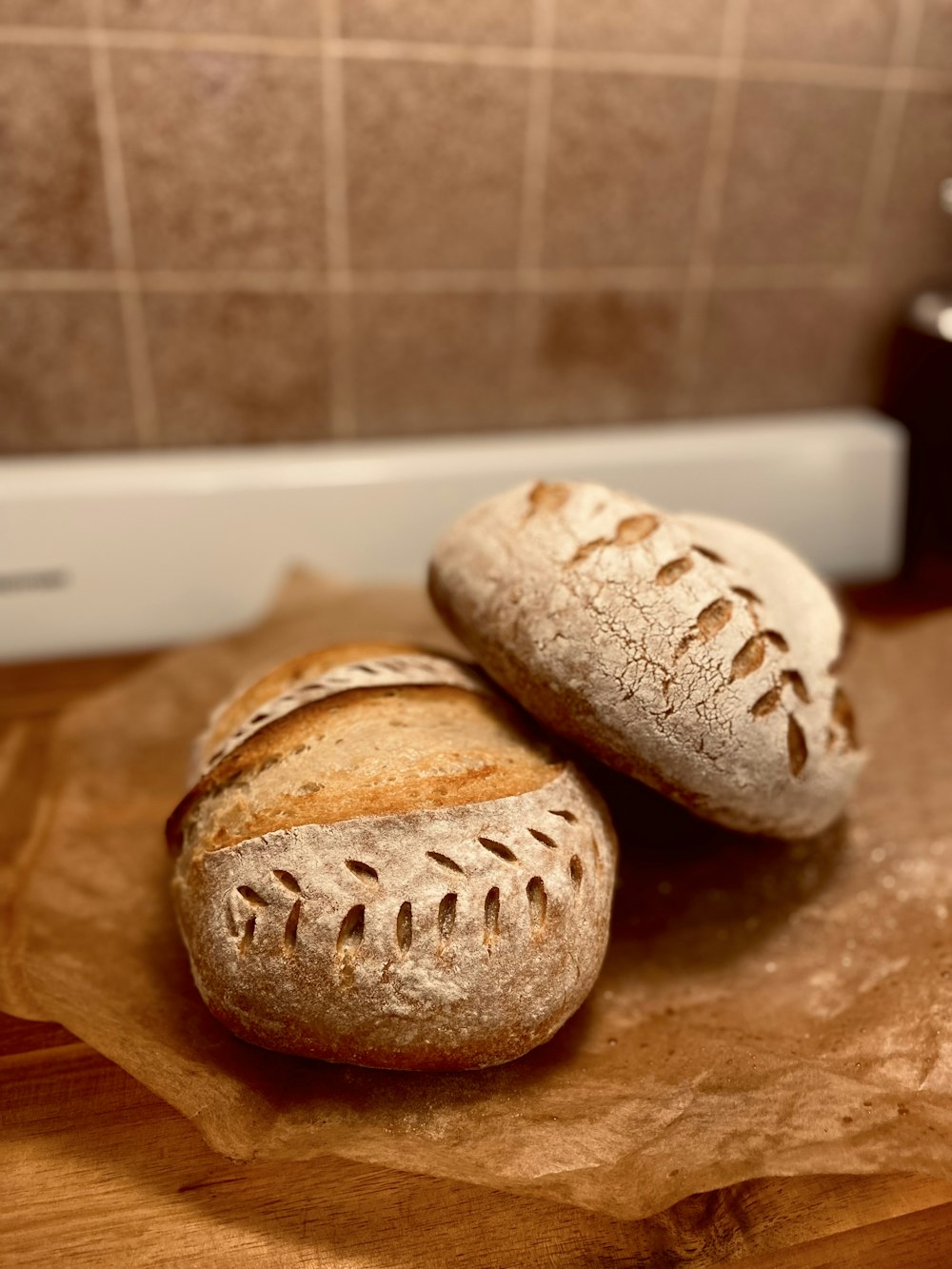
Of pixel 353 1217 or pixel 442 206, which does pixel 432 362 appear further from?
pixel 353 1217

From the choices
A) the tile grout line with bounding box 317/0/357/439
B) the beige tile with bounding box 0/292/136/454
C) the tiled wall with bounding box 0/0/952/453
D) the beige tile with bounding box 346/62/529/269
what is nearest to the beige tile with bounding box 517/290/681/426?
the tiled wall with bounding box 0/0/952/453

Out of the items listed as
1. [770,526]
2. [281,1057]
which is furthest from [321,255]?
[281,1057]

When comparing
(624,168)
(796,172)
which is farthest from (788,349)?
(624,168)

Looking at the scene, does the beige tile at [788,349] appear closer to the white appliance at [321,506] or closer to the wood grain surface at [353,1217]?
the white appliance at [321,506]

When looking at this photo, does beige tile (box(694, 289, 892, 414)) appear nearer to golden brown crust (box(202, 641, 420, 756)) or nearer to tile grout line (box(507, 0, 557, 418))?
tile grout line (box(507, 0, 557, 418))

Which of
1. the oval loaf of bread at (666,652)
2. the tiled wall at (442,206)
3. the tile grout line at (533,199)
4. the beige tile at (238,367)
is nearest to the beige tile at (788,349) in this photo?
the tiled wall at (442,206)

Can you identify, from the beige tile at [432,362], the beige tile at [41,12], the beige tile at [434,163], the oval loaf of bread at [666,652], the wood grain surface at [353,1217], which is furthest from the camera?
the beige tile at [432,362]
